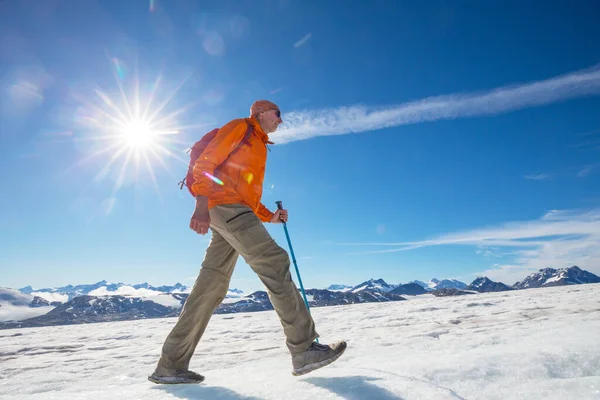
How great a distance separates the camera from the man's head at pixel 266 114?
137 inches

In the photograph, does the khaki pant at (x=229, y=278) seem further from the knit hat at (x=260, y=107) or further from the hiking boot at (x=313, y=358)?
the knit hat at (x=260, y=107)

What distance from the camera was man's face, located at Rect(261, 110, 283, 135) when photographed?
11.5 ft

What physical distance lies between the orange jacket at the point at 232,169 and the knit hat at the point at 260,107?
0.81 ft

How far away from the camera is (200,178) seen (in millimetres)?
3014

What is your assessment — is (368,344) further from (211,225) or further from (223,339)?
(223,339)

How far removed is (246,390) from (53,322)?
245m

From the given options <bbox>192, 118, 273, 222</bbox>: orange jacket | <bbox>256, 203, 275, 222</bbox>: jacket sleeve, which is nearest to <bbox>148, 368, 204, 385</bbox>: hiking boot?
<bbox>192, 118, 273, 222</bbox>: orange jacket

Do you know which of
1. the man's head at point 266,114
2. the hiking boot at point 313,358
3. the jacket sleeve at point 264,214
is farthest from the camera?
the jacket sleeve at point 264,214

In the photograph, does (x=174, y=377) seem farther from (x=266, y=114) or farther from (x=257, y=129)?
(x=266, y=114)

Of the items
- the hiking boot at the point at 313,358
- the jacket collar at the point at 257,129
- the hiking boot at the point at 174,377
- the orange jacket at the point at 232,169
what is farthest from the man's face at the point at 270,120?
the hiking boot at the point at 174,377

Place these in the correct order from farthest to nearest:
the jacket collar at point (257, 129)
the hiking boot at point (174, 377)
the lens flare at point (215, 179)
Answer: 1. the jacket collar at point (257, 129)
2. the lens flare at point (215, 179)
3. the hiking boot at point (174, 377)

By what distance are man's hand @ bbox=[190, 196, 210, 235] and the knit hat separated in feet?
3.49

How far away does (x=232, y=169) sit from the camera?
3.10 meters

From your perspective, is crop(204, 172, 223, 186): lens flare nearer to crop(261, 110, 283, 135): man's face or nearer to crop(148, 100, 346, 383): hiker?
crop(148, 100, 346, 383): hiker
